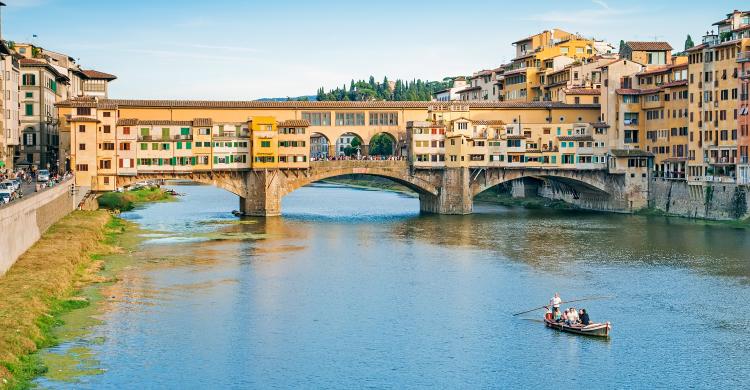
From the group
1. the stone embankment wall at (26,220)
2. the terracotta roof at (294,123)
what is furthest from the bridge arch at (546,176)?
the stone embankment wall at (26,220)

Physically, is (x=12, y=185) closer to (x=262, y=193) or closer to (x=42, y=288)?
(x=42, y=288)

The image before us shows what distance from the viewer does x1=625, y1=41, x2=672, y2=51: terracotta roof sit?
95.4m

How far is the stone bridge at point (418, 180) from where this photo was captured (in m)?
84.2

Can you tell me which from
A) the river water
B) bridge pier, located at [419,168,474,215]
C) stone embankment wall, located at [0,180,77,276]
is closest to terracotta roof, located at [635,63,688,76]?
the river water

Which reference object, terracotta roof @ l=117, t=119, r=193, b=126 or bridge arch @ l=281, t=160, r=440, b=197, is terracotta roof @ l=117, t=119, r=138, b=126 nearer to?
terracotta roof @ l=117, t=119, r=193, b=126

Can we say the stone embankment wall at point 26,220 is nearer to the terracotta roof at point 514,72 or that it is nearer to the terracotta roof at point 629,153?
the terracotta roof at point 629,153

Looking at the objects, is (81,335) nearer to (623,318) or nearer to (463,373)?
(463,373)

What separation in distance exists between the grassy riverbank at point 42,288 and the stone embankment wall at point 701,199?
4412 cm

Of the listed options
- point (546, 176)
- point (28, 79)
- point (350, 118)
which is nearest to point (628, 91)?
point (546, 176)

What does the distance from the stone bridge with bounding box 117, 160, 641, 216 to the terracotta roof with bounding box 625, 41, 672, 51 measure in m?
13.0

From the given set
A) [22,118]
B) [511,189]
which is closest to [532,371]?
[22,118]

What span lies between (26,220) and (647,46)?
64182 mm

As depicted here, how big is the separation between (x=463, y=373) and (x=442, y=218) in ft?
165

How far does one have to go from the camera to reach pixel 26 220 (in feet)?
159
